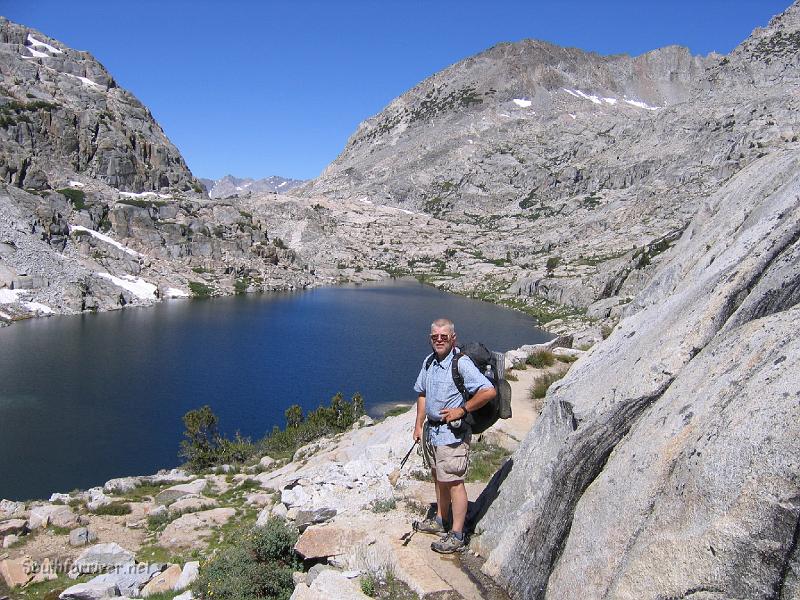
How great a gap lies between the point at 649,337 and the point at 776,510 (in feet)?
11.9

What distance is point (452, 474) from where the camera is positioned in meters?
7.27

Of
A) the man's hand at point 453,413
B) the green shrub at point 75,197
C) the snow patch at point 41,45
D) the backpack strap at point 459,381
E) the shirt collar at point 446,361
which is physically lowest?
the man's hand at point 453,413

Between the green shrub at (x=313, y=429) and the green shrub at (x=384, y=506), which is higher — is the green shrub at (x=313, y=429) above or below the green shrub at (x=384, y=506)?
below

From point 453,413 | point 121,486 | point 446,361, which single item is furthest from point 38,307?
point 453,413

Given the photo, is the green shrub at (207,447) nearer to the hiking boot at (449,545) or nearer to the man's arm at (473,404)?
the hiking boot at (449,545)

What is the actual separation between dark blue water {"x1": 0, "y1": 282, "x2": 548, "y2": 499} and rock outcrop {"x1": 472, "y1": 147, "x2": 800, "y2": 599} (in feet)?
106

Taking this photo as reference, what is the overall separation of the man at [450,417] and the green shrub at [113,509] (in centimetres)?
1688

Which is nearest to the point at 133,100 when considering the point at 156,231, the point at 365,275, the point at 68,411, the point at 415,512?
the point at 156,231

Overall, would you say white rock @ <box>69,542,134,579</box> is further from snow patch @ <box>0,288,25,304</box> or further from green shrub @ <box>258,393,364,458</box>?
snow patch @ <box>0,288,25,304</box>

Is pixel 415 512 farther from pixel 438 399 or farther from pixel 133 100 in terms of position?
pixel 133 100

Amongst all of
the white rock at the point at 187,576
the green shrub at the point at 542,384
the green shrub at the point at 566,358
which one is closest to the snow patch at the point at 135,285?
the green shrub at the point at 566,358

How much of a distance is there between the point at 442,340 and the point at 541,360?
15.7 metres

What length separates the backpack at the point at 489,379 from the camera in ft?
23.7

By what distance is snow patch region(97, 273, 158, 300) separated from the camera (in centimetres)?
10448
